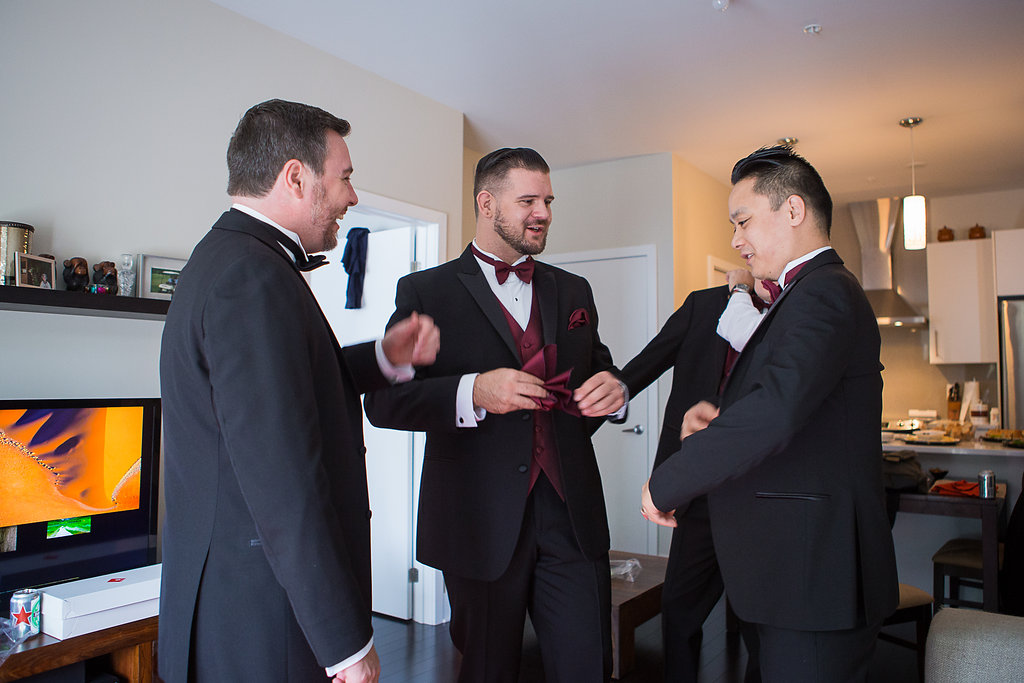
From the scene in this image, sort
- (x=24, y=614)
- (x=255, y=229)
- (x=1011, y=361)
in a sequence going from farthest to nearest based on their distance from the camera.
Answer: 1. (x=1011, y=361)
2. (x=24, y=614)
3. (x=255, y=229)

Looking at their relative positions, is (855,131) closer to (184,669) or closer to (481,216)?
(481,216)

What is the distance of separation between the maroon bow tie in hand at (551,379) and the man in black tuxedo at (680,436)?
2.58 ft

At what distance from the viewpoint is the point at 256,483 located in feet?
3.94

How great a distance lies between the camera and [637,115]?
15.8ft

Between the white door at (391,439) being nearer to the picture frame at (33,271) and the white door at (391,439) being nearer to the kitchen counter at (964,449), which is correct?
the picture frame at (33,271)

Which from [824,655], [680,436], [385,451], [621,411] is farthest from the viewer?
[385,451]

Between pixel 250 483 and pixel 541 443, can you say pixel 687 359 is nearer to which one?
pixel 541 443

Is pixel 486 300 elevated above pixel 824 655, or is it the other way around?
pixel 486 300

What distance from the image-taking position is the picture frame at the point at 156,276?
2922 mm

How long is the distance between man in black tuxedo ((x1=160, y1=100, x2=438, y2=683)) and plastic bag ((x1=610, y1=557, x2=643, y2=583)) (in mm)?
2622

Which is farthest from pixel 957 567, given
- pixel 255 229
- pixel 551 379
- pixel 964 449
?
pixel 255 229

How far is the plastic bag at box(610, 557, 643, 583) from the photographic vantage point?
3777 mm

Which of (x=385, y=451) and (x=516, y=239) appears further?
(x=385, y=451)

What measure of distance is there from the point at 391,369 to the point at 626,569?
95.1 inches
